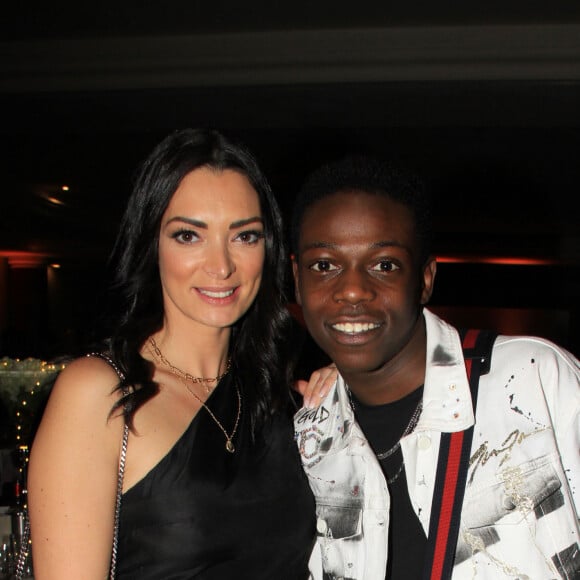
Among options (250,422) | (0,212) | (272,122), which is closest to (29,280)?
(0,212)

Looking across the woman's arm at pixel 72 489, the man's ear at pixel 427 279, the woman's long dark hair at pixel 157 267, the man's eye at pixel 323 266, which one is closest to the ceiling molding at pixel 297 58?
the woman's long dark hair at pixel 157 267

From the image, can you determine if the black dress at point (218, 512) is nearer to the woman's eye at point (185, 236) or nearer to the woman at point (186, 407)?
the woman at point (186, 407)

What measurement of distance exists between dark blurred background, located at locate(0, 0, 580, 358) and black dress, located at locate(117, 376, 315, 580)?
3.57 metres

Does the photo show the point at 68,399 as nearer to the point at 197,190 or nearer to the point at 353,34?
the point at 197,190

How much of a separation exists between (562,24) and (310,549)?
4394 millimetres

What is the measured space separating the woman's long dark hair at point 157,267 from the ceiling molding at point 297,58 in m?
3.36

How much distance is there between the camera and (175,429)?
1670mm

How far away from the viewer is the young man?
137cm

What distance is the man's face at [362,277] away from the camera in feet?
5.13

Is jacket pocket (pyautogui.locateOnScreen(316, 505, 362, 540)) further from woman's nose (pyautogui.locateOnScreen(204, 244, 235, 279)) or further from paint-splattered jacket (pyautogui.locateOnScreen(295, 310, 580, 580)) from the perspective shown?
woman's nose (pyautogui.locateOnScreen(204, 244, 235, 279))

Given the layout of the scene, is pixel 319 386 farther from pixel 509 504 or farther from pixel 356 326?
pixel 509 504

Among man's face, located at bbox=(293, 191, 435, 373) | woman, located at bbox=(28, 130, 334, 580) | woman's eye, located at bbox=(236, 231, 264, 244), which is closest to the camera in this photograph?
woman, located at bbox=(28, 130, 334, 580)

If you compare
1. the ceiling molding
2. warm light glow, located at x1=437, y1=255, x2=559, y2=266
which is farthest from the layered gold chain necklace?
warm light glow, located at x1=437, y1=255, x2=559, y2=266

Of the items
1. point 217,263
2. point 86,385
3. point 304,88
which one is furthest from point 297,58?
point 86,385
